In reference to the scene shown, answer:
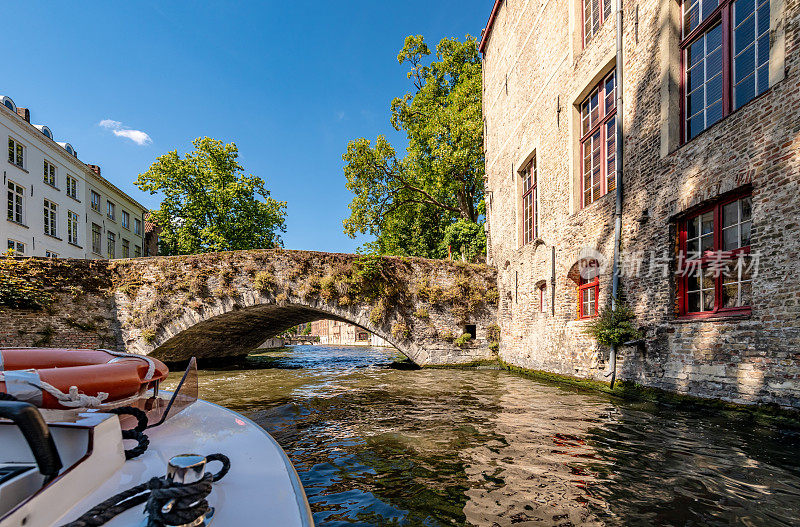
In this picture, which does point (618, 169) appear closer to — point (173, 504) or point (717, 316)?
point (717, 316)

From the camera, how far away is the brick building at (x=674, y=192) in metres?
3.95

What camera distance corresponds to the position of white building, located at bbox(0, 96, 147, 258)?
14.6 meters

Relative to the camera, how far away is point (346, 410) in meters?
5.09

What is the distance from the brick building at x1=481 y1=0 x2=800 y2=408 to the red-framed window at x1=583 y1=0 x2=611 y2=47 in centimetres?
4

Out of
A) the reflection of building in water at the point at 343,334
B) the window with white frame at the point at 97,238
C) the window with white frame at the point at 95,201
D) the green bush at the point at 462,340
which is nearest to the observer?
the green bush at the point at 462,340

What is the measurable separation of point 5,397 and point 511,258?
1009cm

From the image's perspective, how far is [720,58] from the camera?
15.6 ft

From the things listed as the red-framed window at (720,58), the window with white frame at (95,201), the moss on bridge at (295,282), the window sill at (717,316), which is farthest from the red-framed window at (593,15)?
the window with white frame at (95,201)

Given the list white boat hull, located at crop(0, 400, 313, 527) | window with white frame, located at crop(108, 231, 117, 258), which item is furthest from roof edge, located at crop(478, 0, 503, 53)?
window with white frame, located at crop(108, 231, 117, 258)

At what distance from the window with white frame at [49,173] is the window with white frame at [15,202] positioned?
1.70 meters

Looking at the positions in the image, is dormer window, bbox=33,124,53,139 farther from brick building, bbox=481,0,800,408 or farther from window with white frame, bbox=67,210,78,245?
brick building, bbox=481,0,800,408

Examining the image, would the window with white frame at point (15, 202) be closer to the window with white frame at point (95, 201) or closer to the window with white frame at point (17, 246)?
the window with white frame at point (17, 246)

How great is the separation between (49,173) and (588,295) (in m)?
21.0

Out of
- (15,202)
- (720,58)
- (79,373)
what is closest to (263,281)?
(79,373)
